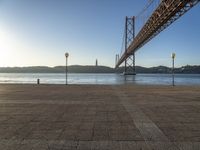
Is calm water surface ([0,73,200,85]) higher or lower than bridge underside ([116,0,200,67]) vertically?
lower

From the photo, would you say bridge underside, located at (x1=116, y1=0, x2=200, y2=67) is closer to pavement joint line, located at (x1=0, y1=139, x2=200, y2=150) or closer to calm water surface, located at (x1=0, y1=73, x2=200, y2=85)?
calm water surface, located at (x1=0, y1=73, x2=200, y2=85)

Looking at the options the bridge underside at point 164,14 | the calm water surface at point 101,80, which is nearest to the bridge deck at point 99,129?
the bridge underside at point 164,14

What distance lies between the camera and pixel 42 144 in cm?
409

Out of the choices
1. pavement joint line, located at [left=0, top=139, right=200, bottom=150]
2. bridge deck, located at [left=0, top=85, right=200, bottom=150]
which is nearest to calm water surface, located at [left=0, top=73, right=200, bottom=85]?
bridge deck, located at [left=0, top=85, right=200, bottom=150]

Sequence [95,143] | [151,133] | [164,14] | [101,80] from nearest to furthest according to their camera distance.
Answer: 1. [95,143]
2. [151,133]
3. [164,14]
4. [101,80]

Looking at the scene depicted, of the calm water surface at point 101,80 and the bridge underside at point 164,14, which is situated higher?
the bridge underside at point 164,14

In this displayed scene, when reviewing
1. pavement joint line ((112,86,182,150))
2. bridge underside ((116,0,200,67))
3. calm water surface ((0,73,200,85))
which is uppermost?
bridge underside ((116,0,200,67))

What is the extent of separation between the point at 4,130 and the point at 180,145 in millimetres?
3071

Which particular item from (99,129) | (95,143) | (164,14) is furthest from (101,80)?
(95,143)

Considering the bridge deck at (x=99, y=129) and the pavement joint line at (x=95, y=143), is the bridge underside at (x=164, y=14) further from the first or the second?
the pavement joint line at (x=95, y=143)

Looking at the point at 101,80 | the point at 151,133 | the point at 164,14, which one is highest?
the point at 164,14

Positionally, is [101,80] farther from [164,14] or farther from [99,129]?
[99,129]

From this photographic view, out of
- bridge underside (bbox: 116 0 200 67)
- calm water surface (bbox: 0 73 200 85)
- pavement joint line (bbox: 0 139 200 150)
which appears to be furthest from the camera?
calm water surface (bbox: 0 73 200 85)

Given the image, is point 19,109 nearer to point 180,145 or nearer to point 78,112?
point 78,112
